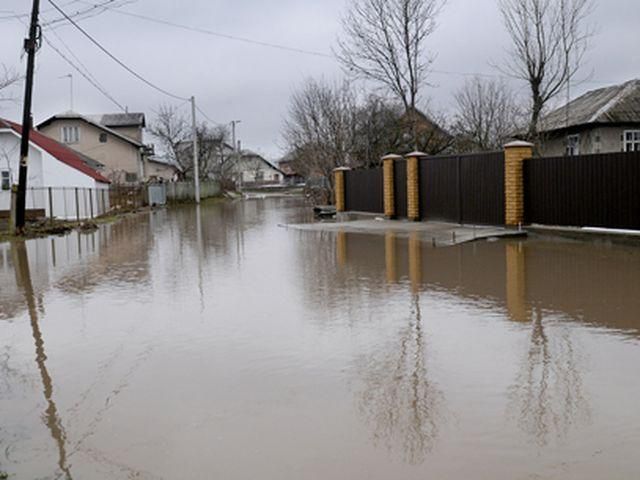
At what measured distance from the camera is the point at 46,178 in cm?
3512

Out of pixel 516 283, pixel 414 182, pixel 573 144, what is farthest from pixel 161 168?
pixel 516 283

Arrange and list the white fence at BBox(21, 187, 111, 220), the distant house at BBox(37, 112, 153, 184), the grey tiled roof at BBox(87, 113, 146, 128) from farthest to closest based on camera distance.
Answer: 1. the grey tiled roof at BBox(87, 113, 146, 128)
2. the distant house at BBox(37, 112, 153, 184)
3. the white fence at BBox(21, 187, 111, 220)

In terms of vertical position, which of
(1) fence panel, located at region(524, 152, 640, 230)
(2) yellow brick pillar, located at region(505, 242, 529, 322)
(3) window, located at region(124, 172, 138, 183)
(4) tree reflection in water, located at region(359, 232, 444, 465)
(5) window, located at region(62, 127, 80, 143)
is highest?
(5) window, located at region(62, 127, 80, 143)

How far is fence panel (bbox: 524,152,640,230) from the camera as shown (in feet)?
47.0

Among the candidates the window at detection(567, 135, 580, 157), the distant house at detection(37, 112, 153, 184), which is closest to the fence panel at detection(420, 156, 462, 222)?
the window at detection(567, 135, 580, 157)

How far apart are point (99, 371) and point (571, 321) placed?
15.9 feet

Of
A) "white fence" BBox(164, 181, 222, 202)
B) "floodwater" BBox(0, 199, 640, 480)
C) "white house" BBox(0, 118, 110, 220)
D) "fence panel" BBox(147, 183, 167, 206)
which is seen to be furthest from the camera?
"white fence" BBox(164, 181, 222, 202)

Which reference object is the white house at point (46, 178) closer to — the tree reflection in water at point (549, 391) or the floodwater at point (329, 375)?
the floodwater at point (329, 375)

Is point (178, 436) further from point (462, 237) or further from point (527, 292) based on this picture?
point (462, 237)

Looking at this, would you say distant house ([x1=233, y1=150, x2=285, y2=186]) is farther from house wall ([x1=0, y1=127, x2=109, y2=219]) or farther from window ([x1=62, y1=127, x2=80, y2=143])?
house wall ([x1=0, y1=127, x2=109, y2=219])

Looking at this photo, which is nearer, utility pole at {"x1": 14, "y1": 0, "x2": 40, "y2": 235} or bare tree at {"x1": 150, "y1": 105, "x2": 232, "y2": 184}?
utility pole at {"x1": 14, "y1": 0, "x2": 40, "y2": 235}

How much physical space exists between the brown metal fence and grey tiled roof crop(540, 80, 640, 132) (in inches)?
517

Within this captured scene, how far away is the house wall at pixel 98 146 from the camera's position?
191 feet

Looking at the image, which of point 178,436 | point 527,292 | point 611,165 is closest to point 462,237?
point 611,165
